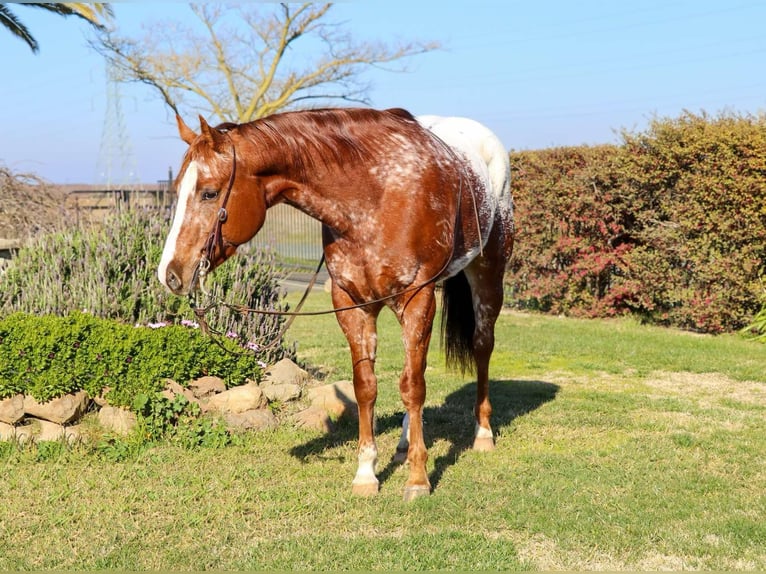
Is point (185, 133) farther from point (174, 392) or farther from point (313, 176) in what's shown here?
point (174, 392)

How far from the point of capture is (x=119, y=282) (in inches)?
264

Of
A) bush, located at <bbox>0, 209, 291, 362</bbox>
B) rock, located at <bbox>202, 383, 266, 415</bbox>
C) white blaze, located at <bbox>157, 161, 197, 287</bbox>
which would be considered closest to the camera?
white blaze, located at <bbox>157, 161, 197, 287</bbox>

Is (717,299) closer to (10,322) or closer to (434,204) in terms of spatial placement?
(434,204)

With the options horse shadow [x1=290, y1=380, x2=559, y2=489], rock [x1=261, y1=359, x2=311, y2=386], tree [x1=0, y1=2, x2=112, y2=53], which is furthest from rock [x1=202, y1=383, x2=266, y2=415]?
tree [x1=0, y1=2, x2=112, y2=53]

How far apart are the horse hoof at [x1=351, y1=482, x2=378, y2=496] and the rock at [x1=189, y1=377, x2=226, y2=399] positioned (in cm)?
178

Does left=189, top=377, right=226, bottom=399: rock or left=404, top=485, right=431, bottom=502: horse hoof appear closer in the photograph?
left=404, top=485, right=431, bottom=502: horse hoof

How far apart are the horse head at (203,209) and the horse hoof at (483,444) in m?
2.56

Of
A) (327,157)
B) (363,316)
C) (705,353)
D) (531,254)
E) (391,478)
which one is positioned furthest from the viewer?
(531,254)

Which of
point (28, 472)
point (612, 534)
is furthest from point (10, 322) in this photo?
point (612, 534)

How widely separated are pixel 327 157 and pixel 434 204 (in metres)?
0.70

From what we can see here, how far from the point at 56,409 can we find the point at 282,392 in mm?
1730

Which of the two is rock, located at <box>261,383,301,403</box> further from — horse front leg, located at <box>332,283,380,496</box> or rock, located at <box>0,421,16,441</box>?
rock, located at <box>0,421,16,441</box>

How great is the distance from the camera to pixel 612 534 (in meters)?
4.09

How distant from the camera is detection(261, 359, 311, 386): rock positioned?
657cm
